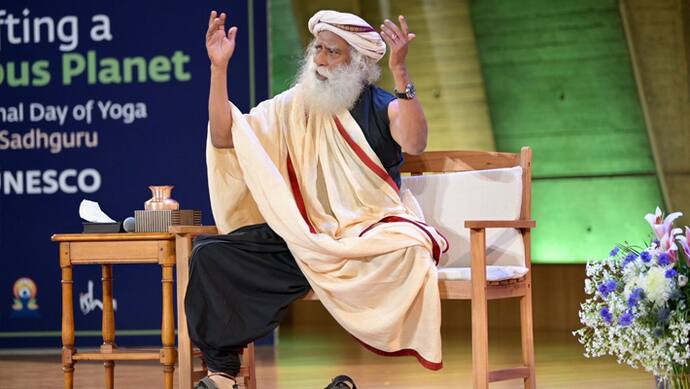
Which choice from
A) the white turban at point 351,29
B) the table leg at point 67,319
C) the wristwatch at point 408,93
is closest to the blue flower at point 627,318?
the wristwatch at point 408,93

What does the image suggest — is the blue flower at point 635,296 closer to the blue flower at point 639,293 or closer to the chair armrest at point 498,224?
the blue flower at point 639,293

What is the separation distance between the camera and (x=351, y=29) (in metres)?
4.04

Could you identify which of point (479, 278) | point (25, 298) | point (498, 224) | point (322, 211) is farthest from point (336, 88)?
point (25, 298)

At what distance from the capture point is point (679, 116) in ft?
23.3

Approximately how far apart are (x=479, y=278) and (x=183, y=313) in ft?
3.64

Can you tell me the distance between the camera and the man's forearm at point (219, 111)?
3967 millimetres

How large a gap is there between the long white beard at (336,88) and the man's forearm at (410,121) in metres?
0.23

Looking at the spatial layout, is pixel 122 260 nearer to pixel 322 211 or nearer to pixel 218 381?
pixel 218 381

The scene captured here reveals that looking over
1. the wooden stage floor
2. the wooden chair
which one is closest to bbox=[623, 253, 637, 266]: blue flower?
the wooden chair

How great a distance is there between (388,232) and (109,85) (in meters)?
2.96

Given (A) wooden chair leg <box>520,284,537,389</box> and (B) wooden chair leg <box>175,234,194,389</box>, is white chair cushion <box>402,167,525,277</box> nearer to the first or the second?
(A) wooden chair leg <box>520,284,537,389</box>

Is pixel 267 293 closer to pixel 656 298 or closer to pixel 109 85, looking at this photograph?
pixel 656 298

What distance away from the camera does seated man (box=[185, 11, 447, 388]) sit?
3771 millimetres

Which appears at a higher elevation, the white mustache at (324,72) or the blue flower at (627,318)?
the white mustache at (324,72)
